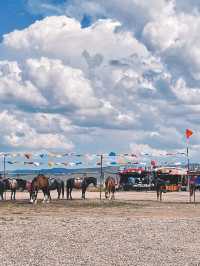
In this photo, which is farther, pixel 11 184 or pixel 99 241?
pixel 11 184

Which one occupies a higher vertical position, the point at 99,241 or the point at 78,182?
the point at 78,182

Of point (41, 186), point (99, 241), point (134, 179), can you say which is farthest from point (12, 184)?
point (99, 241)

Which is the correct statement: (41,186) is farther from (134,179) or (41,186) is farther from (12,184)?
(134,179)

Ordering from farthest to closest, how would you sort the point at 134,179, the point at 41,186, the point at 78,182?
1. the point at 134,179
2. the point at 78,182
3. the point at 41,186

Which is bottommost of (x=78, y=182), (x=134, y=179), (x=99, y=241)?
(x=99, y=241)

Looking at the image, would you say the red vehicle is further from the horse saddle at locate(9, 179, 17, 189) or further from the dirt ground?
the dirt ground

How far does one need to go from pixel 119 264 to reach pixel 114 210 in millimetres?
16686

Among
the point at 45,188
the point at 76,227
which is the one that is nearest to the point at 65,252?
the point at 76,227

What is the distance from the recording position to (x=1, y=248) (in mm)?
15172

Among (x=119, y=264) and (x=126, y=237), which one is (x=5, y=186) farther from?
(x=119, y=264)

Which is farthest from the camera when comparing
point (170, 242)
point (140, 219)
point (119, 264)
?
point (140, 219)

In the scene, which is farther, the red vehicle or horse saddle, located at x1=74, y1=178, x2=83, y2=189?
the red vehicle

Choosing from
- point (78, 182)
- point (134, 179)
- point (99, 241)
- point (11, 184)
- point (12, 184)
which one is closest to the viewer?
point (99, 241)

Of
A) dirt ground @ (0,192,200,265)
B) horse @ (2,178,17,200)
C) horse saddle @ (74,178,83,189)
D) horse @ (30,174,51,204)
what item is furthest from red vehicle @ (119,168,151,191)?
dirt ground @ (0,192,200,265)
